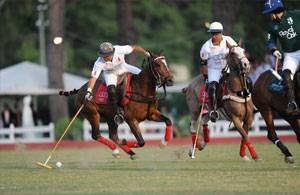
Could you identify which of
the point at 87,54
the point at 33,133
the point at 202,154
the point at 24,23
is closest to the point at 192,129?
the point at 202,154

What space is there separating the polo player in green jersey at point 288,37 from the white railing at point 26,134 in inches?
630

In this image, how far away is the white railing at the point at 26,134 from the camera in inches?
1276

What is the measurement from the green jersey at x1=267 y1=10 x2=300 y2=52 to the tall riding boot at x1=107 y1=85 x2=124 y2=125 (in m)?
3.57

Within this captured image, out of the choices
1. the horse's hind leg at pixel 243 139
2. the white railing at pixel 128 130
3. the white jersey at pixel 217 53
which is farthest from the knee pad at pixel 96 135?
the white railing at pixel 128 130

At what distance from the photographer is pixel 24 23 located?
195 ft

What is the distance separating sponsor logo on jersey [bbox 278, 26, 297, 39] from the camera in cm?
1669

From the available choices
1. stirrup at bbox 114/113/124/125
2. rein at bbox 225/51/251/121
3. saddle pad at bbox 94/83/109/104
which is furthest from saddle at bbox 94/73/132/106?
rein at bbox 225/51/251/121

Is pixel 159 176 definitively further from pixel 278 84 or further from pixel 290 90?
pixel 278 84

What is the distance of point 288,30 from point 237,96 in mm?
1948

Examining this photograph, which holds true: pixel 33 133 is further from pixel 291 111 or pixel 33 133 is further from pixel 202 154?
pixel 291 111

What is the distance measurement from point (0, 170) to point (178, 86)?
78.6 feet

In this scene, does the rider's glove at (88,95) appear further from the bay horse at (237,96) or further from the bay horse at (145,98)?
the bay horse at (237,96)

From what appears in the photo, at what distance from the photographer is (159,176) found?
15242 mm

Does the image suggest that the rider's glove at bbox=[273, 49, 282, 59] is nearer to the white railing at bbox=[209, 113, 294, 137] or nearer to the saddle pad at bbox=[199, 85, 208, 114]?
the saddle pad at bbox=[199, 85, 208, 114]
